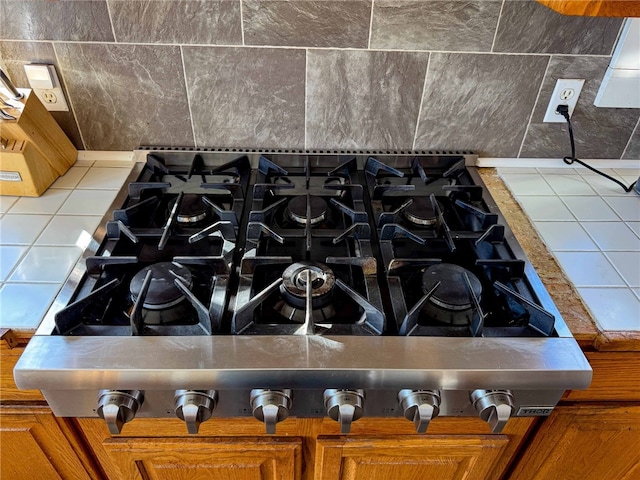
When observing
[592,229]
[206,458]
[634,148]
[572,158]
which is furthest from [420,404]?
[634,148]

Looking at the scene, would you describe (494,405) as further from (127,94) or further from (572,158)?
(127,94)

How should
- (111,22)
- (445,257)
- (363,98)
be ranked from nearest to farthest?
(445,257) < (111,22) < (363,98)

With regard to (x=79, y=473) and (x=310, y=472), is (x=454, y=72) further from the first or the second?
(x=79, y=473)

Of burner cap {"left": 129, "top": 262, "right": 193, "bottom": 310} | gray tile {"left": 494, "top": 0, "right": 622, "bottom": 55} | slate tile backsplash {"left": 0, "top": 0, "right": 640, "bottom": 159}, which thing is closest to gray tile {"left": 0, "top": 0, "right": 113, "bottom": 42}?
slate tile backsplash {"left": 0, "top": 0, "right": 640, "bottom": 159}

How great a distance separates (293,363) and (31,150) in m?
0.76

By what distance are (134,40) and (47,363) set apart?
734mm

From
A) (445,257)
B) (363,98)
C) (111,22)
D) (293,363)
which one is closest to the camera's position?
(293,363)

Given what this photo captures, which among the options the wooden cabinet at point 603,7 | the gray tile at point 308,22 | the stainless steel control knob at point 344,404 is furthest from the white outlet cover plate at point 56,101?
the wooden cabinet at point 603,7

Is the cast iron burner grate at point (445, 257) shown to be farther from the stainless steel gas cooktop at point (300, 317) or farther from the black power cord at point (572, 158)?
the black power cord at point (572, 158)

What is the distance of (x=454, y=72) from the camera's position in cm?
111

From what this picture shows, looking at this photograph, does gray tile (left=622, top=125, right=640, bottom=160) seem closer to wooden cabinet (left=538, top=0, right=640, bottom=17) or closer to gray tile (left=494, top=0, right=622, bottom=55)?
gray tile (left=494, top=0, right=622, bottom=55)

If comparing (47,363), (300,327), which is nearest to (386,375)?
(300,327)

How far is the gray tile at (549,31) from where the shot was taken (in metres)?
1.04

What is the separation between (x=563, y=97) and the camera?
1.15 meters
